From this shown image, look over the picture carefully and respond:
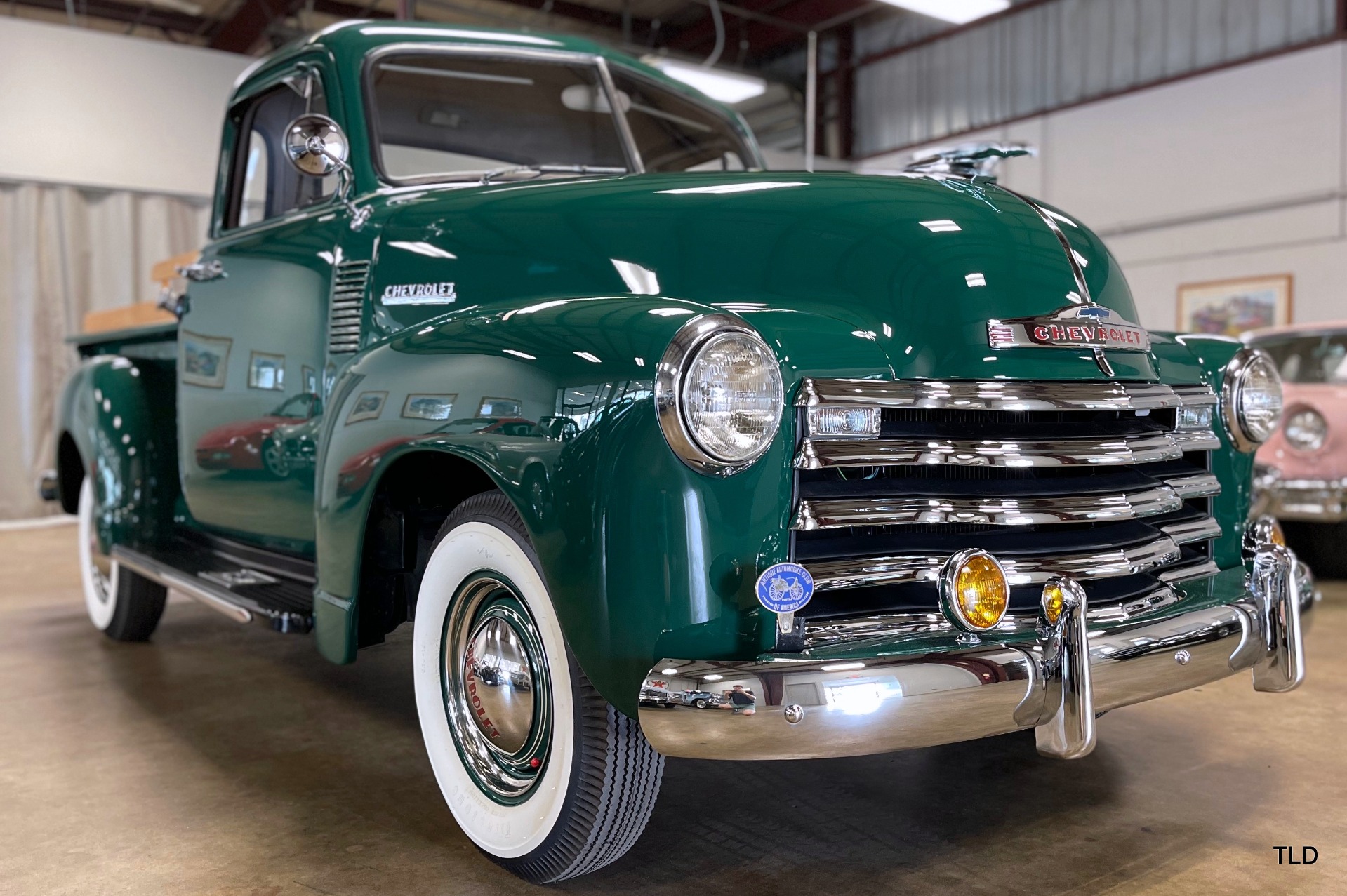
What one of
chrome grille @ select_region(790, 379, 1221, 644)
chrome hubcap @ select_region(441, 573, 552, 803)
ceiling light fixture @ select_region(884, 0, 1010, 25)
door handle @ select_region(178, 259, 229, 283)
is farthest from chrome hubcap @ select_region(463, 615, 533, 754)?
ceiling light fixture @ select_region(884, 0, 1010, 25)

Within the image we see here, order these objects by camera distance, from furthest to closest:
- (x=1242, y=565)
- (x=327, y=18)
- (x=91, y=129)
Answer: (x=327, y=18)
(x=91, y=129)
(x=1242, y=565)

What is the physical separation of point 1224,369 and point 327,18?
35.1 ft

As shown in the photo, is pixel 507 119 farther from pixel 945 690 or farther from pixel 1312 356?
pixel 1312 356

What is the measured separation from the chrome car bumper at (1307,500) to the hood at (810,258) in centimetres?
314

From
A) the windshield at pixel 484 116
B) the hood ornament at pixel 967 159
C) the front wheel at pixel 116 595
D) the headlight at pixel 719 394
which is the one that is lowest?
the front wheel at pixel 116 595

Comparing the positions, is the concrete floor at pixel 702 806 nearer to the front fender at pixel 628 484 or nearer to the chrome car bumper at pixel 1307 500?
the front fender at pixel 628 484

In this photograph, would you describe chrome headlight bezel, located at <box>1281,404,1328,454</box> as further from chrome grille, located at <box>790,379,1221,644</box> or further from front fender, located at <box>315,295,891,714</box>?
front fender, located at <box>315,295,891,714</box>

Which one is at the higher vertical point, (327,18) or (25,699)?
(327,18)

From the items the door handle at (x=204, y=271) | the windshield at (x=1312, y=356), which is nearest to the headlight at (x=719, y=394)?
the door handle at (x=204, y=271)

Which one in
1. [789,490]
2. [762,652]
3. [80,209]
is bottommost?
[762,652]

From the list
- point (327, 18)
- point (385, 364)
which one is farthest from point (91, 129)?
point (385, 364)

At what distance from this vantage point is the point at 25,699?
→ 3.37 m

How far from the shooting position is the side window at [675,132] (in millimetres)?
3236

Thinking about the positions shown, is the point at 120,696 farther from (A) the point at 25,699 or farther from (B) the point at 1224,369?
(B) the point at 1224,369
